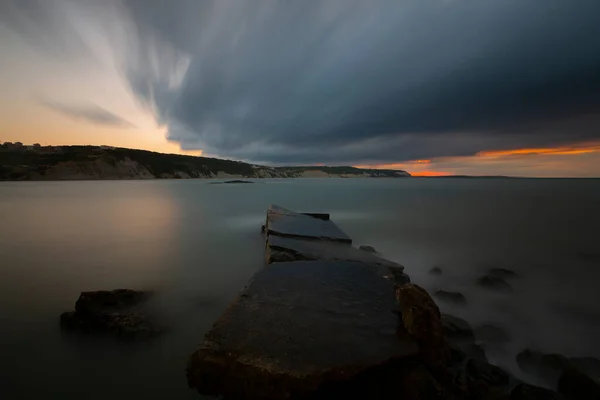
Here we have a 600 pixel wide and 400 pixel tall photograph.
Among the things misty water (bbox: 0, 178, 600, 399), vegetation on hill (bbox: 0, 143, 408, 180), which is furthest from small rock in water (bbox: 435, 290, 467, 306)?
vegetation on hill (bbox: 0, 143, 408, 180)

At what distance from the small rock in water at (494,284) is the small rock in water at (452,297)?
119cm

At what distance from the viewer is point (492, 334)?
180 inches

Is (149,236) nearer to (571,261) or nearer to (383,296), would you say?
(383,296)

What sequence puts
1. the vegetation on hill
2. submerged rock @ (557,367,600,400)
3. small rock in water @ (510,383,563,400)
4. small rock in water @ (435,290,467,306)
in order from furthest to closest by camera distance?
the vegetation on hill
small rock in water @ (435,290,467,306)
submerged rock @ (557,367,600,400)
small rock in water @ (510,383,563,400)

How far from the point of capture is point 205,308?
5.14m

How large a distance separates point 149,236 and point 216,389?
36.3 ft

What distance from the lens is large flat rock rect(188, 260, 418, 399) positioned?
2.44 m

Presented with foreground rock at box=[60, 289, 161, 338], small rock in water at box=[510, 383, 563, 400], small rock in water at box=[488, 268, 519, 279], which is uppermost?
foreground rock at box=[60, 289, 161, 338]

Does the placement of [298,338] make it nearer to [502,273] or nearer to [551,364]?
[551,364]

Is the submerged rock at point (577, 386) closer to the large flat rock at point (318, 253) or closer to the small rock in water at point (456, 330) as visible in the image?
the small rock in water at point (456, 330)

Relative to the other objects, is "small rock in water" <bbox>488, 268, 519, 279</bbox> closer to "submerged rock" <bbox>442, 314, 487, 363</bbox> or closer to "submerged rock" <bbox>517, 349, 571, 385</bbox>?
"submerged rock" <bbox>517, 349, 571, 385</bbox>

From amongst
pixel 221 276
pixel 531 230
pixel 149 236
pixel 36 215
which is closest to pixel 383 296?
pixel 221 276

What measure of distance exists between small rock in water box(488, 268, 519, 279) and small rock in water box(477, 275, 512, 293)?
86 cm

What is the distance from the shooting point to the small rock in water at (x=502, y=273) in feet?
25.4
